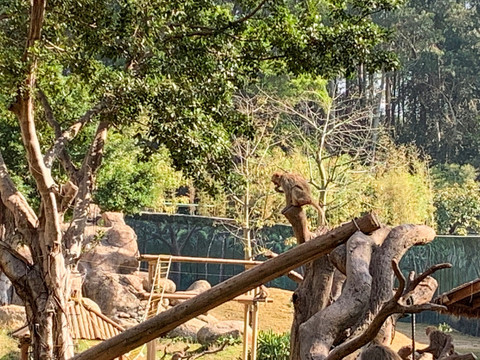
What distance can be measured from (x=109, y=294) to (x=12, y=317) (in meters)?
1.76

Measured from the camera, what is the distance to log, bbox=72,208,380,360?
5.08ft

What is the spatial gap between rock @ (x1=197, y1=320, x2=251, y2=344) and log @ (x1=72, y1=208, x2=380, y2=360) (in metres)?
9.76

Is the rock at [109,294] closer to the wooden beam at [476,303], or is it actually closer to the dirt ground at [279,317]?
the dirt ground at [279,317]

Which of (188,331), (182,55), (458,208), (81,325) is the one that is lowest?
(188,331)

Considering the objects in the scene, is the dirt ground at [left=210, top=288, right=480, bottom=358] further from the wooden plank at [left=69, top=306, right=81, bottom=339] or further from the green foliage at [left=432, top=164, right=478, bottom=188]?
the wooden plank at [left=69, top=306, right=81, bottom=339]

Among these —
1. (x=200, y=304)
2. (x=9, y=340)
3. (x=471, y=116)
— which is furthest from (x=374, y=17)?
(x=200, y=304)

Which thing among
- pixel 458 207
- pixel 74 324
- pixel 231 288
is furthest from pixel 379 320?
pixel 458 207

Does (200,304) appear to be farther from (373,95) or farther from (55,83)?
(373,95)

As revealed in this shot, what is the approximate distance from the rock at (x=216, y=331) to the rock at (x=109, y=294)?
48.5 inches

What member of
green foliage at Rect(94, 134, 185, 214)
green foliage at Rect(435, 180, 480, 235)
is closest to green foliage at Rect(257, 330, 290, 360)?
green foliage at Rect(94, 134, 185, 214)

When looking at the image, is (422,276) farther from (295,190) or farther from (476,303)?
(476,303)

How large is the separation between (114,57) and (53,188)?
3.69ft

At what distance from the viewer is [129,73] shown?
18.2ft

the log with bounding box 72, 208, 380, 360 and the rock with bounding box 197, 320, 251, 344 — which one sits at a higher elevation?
the log with bounding box 72, 208, 380, 360
